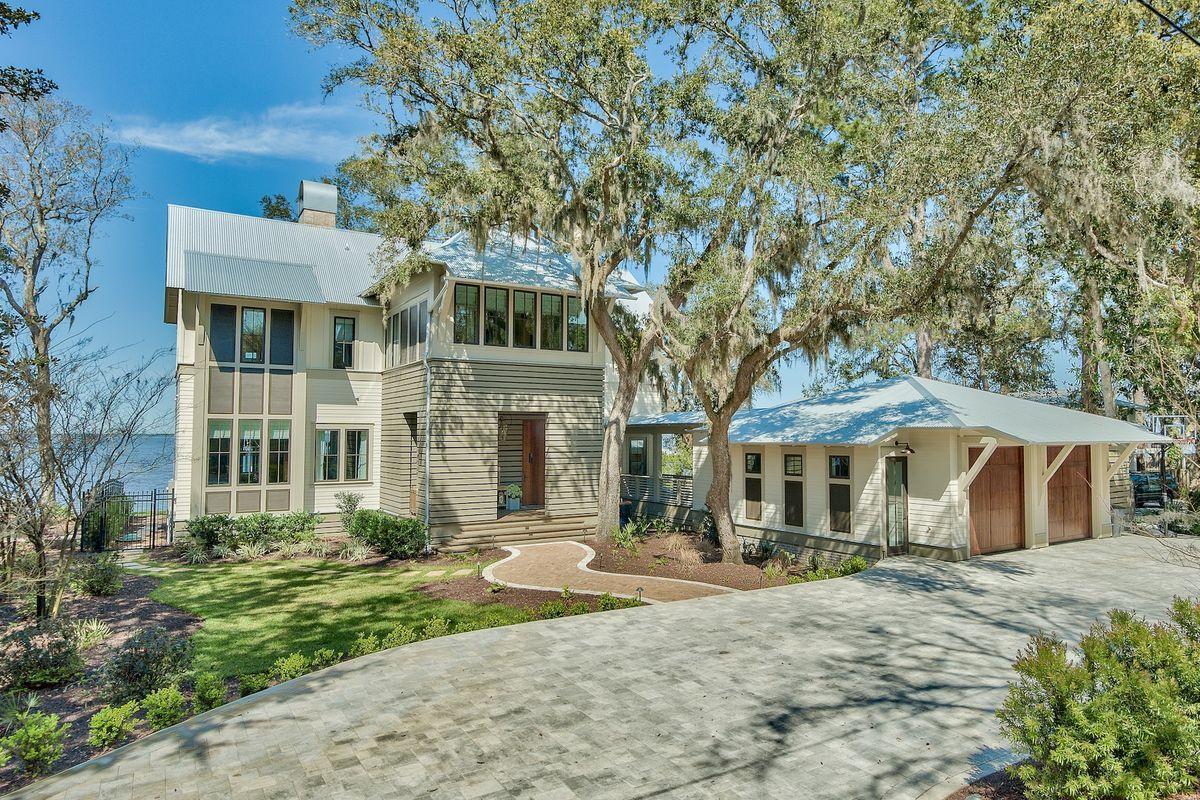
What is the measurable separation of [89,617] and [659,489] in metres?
14.3

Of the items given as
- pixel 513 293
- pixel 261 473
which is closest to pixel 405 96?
pixel 513 293

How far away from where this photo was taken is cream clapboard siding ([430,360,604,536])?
49.4 ft

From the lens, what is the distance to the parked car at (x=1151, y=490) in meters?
20.3

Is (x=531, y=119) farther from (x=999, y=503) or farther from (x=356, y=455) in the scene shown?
(x=999, y=503)

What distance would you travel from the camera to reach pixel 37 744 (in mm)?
5078

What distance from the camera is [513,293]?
16078 mm

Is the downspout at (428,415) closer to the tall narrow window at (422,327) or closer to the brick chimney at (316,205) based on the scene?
the tall narrow window at (422,327)

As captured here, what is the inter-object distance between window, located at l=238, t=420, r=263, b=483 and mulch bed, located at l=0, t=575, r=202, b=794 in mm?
3888

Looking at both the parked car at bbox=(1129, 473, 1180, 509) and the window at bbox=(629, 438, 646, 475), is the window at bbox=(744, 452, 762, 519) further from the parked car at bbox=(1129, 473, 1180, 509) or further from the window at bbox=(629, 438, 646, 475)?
the parked car at bbox=(1129, 473, 1180, 509)

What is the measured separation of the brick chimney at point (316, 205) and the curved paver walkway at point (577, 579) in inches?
535

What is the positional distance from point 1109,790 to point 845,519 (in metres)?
10.6

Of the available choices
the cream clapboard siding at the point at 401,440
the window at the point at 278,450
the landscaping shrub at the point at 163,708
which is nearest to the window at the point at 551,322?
the cream clapboard siding at the point at 401,440

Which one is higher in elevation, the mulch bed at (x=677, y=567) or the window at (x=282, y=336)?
the window at (x=282, y=336)

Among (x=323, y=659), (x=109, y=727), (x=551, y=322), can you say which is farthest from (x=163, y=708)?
(x=551, y=322)
